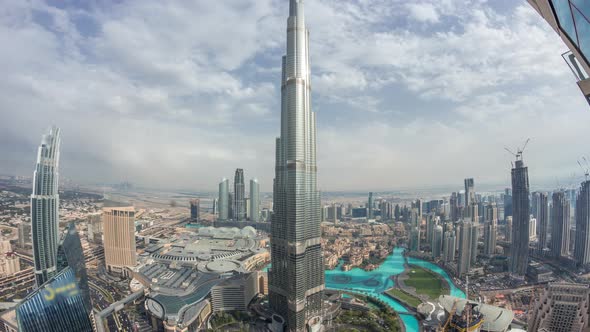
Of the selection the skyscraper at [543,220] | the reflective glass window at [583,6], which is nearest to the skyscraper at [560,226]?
the skyscraper at [543,220]

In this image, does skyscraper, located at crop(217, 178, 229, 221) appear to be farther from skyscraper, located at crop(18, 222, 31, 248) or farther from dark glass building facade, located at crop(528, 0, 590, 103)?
dark glass building facade, located at crop(528, 0, 590, 103)

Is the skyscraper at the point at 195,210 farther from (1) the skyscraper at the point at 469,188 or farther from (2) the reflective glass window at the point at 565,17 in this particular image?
(2) the reflective glass window at the point at 565,17

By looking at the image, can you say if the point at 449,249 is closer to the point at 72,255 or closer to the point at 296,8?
the point at 296,8

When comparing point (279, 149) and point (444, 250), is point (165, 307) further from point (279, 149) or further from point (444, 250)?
point (444, 250)

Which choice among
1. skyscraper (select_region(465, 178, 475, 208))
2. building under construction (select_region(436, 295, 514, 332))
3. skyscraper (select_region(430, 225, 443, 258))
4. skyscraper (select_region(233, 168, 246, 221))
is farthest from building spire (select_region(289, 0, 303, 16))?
skyscraper (select_region(465, 178, 475, 208))

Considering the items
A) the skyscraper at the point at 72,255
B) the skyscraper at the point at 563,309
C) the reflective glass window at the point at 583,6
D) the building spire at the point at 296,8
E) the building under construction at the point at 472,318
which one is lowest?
the building under construction at the point at 472,318

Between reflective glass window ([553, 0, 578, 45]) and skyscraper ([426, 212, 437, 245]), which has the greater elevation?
reflective glass window ([553, 0, 578, 45])
